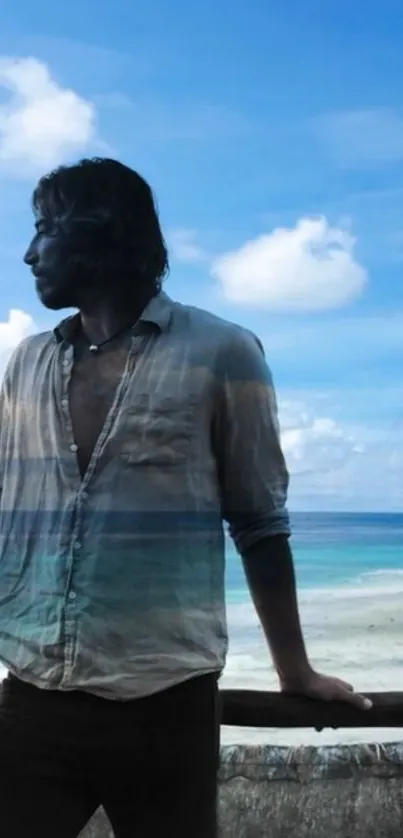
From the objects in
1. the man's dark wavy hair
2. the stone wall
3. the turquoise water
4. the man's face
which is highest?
the man's dark wavy hair

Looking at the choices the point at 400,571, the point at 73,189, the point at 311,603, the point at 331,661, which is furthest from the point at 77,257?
the point at 400,571

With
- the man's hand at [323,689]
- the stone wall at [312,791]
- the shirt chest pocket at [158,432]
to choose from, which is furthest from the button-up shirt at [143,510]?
the stone wall at [312,791]

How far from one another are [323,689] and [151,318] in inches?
14.9

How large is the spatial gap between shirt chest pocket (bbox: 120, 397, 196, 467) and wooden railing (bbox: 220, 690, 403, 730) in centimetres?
28

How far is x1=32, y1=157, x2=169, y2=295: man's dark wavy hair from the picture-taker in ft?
2.95

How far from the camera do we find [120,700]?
790 millimetres

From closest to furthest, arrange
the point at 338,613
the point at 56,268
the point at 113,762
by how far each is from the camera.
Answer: the point at 113,762
the point at 56,268
the point at 338,613

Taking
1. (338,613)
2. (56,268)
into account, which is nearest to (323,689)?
(56,268)

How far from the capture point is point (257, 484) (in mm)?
859

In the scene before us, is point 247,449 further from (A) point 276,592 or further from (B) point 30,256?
(B) point 30,256

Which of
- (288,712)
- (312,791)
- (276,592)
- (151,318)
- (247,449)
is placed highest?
(151,318)

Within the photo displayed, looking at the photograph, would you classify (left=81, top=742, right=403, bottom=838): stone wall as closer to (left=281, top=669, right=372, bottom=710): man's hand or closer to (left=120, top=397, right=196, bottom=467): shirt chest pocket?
(left=281, top=669, right=372, bottom=710): man's hand

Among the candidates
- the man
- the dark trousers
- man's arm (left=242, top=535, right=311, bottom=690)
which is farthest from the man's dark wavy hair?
the dark trousers

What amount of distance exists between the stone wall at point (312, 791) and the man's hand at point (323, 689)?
42cm
